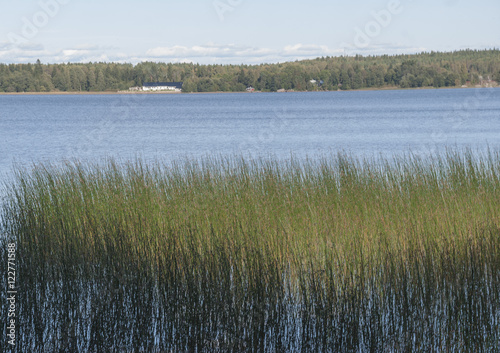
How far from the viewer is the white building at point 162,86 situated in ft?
457

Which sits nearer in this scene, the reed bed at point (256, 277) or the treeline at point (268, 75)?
the reed bed at point (256, 277)

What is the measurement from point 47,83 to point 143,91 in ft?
88.0

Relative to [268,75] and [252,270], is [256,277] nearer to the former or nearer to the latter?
[252,270]

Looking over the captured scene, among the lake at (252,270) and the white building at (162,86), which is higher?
the white building at (162,86)

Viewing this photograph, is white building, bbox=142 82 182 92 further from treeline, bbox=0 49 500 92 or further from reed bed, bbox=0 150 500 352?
reed bed, bbox=0 150 500 352

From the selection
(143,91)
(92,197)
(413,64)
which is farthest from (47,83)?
(92,197)

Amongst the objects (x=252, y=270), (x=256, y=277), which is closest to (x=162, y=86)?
(x=252, y=270)

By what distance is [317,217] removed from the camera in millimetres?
6777

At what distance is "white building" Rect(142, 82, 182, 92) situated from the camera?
13925 cm

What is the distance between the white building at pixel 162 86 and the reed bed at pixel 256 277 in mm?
133382

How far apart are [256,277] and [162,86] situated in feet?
455

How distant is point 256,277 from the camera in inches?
218

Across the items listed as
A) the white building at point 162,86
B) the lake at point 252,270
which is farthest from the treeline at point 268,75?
the lake at point 252,270

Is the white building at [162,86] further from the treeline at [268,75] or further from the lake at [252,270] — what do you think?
the lake at [252,270]
